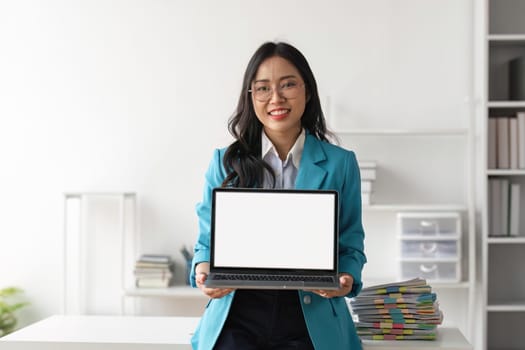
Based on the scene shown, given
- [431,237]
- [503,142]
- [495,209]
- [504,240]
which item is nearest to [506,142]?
[503,142]

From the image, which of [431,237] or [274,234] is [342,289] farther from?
[431,237]

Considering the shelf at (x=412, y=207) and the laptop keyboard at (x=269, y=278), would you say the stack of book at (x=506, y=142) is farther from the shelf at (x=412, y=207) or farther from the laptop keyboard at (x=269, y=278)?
the laptop keyboard at (x=269, y=278)

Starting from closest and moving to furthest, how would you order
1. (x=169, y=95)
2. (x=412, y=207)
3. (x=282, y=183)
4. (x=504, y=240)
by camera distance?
1. (x=282, y=183)
2. (x=504, y=240)
3. (x=412, y=207)
4. (x=169, y=95)

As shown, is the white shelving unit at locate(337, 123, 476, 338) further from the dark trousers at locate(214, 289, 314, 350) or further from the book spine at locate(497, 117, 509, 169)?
the dark trousers at locate(214, 289, 314, 350)

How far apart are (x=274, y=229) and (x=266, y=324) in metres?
0.24

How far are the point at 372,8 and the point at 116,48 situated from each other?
133 centimetres

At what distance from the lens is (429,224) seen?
137 inches

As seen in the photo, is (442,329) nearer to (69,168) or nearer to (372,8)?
(372,8)

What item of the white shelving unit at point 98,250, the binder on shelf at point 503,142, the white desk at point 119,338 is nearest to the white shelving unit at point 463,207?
the binder on shelf at point 503,142

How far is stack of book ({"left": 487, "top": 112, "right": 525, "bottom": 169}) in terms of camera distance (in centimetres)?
348

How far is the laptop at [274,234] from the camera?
5.83 ft

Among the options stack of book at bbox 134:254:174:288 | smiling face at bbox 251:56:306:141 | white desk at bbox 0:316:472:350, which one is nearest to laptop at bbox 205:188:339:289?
smiling face at bbox 251:56:306:141

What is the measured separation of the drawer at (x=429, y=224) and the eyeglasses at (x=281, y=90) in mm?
1744

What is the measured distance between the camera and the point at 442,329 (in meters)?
2.13
